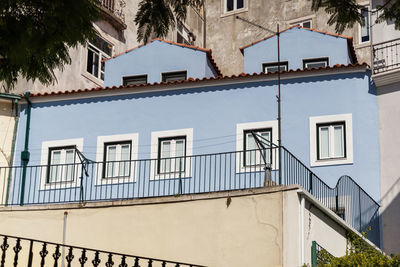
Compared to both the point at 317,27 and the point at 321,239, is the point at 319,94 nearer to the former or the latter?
the point at 321,239

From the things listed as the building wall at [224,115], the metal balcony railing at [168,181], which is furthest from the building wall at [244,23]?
the metal balcony railing at [168,181]

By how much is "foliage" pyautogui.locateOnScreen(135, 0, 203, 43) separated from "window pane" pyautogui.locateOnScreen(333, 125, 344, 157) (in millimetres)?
11124

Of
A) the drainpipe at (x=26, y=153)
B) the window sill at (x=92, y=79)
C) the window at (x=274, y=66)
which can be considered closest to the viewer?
the drainpipe at (x=26, y=153)

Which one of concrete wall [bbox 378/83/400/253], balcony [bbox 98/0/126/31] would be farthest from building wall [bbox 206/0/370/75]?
concrete wall [bbox 378/83/400/253]

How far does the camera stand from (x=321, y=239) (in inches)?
631

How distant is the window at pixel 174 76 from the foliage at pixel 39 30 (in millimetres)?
15288

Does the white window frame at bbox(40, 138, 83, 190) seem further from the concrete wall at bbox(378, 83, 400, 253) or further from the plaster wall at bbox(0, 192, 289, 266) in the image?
the concrete wall at bbox(378, 83, 400, 253)

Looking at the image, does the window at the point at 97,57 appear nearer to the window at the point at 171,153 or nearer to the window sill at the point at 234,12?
the window at the point at 171,153

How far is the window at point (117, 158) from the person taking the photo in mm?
21156

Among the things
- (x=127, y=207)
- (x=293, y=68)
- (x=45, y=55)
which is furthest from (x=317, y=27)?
(x=45, y=55)

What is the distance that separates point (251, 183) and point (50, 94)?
646cm

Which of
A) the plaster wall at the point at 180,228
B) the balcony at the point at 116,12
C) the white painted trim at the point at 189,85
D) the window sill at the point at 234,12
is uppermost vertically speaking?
the window sill at the point at 234,12

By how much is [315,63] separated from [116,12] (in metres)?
8.11

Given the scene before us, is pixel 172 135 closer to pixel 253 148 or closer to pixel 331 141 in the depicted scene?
pixel 253 148
